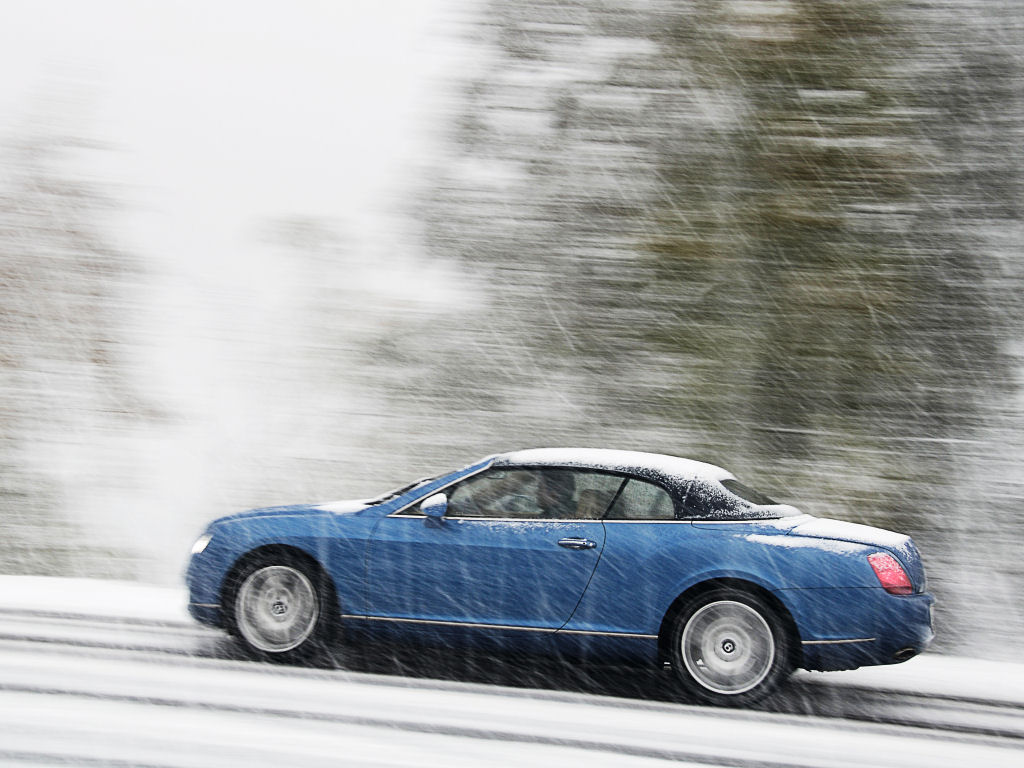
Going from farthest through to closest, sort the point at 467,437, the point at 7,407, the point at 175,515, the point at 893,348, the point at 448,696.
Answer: the point at 7,407 < the point at 175,515 < the point at 467,437 < the point at 893,348 < the point at 448,696

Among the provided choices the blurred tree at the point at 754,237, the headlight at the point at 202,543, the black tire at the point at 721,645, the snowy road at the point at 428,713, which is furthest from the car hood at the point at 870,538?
the blurred tree at the point at 754,237

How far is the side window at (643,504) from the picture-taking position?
5957 millimetres

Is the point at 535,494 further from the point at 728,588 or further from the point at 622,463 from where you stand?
the point at 728,588

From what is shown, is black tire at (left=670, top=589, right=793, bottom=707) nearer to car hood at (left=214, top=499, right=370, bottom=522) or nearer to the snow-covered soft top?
the snow-covered soft top

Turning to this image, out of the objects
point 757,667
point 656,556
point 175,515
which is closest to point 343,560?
point 656,556

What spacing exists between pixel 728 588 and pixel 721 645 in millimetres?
308

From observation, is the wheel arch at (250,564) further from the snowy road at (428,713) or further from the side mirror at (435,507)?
the side mirror at (435,507)

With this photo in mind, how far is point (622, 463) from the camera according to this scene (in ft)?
20.2

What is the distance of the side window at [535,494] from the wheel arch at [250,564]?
866 mm

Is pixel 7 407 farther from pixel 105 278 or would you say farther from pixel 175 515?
pixel 175 515

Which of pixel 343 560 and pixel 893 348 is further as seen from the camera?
pixel 893 348

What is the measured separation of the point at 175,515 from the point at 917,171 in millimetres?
9294

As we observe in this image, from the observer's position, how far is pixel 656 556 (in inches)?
227

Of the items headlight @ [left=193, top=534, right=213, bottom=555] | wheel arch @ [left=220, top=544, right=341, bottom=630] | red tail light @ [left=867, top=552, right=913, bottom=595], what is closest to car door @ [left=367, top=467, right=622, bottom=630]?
wheel arch @ [left=220, top=544, right=341, bottom=630]
